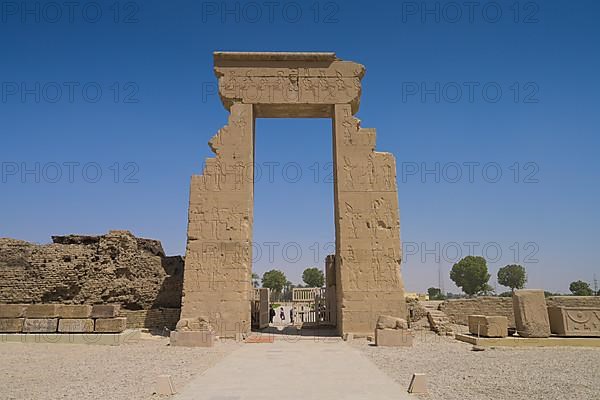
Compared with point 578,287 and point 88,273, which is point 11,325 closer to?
point 88,273

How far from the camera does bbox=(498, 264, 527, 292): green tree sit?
56.3 meters

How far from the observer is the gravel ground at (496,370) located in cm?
544

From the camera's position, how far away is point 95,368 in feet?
24.0

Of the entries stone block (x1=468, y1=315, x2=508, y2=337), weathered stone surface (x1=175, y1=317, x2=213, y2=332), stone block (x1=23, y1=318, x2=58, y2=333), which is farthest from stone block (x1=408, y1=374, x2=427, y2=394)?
stone block (x1=23, y1=318, x2=58, y2=333)

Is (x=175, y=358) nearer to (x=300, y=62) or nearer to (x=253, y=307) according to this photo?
(x=253, y=307)

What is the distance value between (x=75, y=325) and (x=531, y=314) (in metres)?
11.2

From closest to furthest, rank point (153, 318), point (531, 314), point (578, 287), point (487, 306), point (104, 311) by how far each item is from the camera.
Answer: point (531, 314), point (104, 311), point (153, 318), point (487, 306), point (578, 287)

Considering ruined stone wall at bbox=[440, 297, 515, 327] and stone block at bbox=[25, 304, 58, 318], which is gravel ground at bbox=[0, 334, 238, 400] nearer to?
stone block at bbox=[25, 304, 58, 318]

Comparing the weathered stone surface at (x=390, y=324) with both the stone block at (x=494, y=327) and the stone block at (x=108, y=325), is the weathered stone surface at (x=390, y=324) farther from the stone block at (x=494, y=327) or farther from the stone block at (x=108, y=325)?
the stone block at (x=108, y=325)

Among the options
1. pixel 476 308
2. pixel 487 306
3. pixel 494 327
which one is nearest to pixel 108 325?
pixel 494 327

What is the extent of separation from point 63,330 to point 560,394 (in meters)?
10.6

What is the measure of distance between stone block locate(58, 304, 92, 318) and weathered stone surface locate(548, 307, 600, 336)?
1174 cm

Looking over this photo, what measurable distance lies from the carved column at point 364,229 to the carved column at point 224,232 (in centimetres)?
263

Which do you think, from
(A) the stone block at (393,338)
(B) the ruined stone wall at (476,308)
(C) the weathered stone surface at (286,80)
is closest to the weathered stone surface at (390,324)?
(A) the stone block at (393,338)
